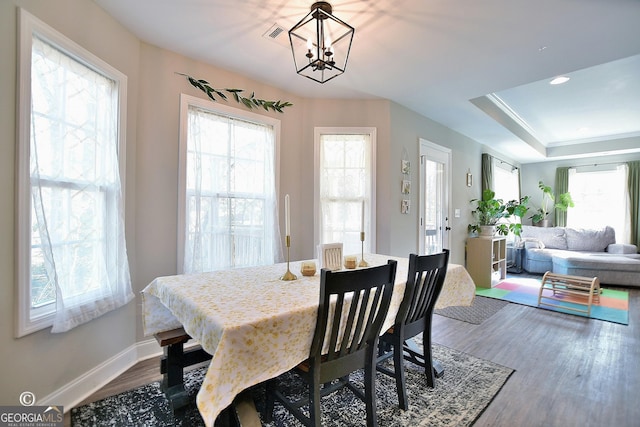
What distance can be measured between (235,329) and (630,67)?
4.43 metres

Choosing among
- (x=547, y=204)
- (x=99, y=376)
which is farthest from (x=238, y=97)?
(x=547, y=204)

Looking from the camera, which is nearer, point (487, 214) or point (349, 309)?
point (349, 309)

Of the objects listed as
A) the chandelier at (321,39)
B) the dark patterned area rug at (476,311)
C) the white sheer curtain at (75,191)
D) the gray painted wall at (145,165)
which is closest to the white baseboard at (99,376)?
the gray painted wall at (145,165)

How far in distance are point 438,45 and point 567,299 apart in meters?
3.79

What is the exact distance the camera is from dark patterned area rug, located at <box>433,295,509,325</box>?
A: 3277 millimetres

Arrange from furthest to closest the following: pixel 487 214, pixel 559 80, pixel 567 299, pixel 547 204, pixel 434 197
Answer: pixel 547 204
pixel 487 214
pixel 434 197
pixel 567 299
pixel 559 80

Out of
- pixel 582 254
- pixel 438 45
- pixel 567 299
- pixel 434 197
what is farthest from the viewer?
pixel 582 254

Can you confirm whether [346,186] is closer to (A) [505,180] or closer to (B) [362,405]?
(B) [362,405]

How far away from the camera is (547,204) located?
692cm

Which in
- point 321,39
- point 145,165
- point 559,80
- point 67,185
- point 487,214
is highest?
point 559,80

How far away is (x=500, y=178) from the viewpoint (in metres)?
6.25

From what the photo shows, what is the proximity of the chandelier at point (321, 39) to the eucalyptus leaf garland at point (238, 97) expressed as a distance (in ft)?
1.66

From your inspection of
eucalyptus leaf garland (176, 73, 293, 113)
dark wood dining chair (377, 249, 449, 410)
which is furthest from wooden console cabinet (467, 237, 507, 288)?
eucalyptus leaf garland (176, 73, 293, 113)

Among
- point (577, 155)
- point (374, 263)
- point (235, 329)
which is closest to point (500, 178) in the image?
point (577, 155)
